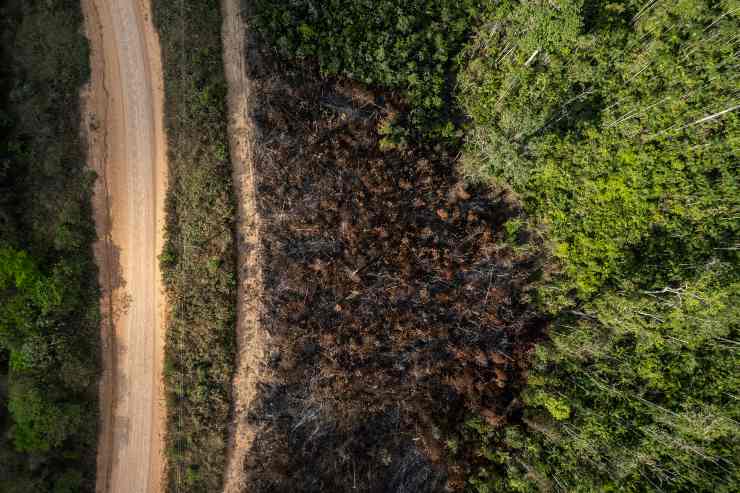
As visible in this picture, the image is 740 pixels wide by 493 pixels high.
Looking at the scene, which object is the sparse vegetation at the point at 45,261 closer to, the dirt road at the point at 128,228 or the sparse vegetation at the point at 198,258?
the dirt road at the point at 128,228

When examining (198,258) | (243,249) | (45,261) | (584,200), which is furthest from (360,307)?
(45,261)

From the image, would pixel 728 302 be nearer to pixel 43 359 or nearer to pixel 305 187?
pixel 305 187

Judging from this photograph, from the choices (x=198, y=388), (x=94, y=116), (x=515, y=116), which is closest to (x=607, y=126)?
(x=515, y=116)

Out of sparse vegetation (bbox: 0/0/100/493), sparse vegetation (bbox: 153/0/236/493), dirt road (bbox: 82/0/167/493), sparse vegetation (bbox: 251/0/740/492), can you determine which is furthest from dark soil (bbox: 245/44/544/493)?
sparse vegetation (bbox: 0/0/100/493)

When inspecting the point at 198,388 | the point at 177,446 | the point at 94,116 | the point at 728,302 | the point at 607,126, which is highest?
the point at 94,116

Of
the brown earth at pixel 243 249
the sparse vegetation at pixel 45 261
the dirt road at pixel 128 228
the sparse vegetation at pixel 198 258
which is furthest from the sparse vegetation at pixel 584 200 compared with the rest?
the sparse vegetation at pixel 45 261

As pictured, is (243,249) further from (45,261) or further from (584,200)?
(584,200)
